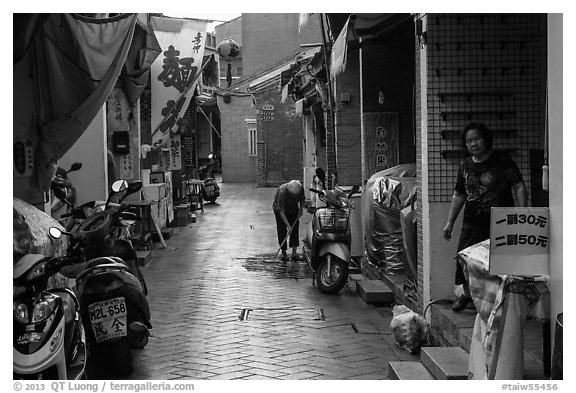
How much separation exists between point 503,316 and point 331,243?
5195 millimetres

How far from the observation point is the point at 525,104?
752cm

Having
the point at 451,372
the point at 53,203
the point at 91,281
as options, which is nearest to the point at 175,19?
the point at 53,203

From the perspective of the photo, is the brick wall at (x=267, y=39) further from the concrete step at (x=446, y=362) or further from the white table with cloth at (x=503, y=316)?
the white table with cloth at (x=503, y=316)

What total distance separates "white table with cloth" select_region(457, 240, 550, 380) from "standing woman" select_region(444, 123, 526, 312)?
4.03 feet

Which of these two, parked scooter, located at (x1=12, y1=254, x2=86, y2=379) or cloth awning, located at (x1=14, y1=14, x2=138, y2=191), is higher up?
cloth awning, located at (x1=14, y1=14, x2=138, y2=191)

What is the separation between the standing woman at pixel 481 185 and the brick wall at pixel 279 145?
2930 centimetres

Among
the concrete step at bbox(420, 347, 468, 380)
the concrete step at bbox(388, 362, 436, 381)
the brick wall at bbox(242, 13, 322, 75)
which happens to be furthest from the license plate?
the brick wall at bbox(242, 13, 322, 75)

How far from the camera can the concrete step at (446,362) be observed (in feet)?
19.0

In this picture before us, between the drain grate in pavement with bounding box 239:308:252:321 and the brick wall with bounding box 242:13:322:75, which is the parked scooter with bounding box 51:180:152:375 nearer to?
the drain grate in pavement with bounding box 239:308:252:321

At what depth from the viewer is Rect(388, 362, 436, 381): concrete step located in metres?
6.12

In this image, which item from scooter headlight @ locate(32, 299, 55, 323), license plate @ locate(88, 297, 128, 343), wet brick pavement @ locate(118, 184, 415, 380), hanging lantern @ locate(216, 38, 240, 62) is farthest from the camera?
hanging lantern @ locate(216, 38, 240, 62)

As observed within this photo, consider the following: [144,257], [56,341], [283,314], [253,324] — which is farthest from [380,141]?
[56,341]

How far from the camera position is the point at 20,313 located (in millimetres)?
4859

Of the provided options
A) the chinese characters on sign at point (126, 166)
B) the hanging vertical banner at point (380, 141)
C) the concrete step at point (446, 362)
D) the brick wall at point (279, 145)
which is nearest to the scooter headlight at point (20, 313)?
the concrete step at point (446, 362)
